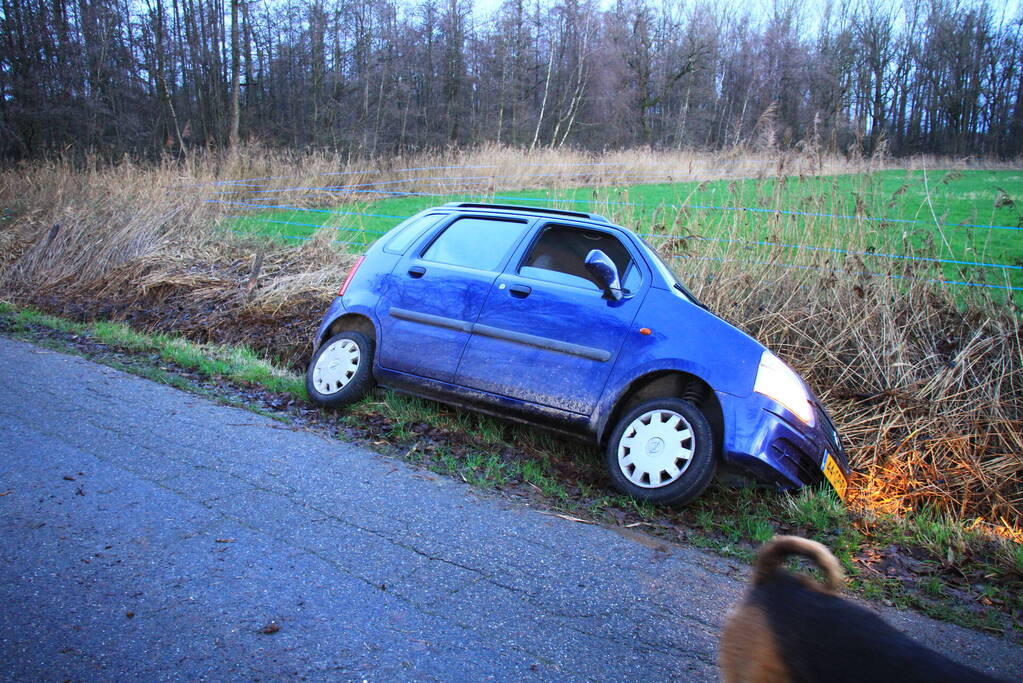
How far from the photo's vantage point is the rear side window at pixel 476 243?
19.4 ft

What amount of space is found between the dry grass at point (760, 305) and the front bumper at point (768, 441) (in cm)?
89

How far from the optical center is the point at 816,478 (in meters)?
4.87

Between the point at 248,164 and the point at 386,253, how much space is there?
12824mm

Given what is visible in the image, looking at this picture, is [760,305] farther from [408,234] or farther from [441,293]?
[408,234]

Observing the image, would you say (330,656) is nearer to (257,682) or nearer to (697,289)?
(257,682)

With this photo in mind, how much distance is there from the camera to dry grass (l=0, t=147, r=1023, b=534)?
5945mm

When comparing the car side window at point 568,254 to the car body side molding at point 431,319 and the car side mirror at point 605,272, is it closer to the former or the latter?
Answer: the car side mirror at point 605,272

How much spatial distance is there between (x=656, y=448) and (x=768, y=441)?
693 millimetres

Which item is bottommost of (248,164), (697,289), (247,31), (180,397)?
(180,397)

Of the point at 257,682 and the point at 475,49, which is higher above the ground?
the point at 475,49

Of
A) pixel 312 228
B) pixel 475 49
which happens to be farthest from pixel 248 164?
pixel 475 49

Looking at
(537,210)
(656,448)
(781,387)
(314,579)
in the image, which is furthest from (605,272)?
(314,579)

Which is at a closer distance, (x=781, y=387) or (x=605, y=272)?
(x=781, y=387)

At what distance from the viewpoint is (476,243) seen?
606 centimetres
